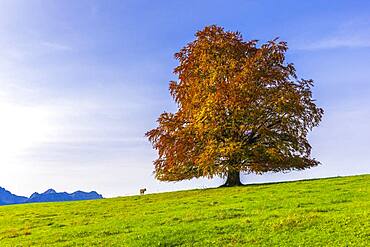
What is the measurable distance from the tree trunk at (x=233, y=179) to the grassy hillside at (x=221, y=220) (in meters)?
6.26

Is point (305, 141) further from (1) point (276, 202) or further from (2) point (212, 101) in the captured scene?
(1) point (276, 202)

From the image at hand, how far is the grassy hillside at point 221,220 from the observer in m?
24.2

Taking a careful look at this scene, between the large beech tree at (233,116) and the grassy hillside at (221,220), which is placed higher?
the large beech tree at (233,116)

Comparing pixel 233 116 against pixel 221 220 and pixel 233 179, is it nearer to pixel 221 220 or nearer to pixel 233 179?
pixel 233 179

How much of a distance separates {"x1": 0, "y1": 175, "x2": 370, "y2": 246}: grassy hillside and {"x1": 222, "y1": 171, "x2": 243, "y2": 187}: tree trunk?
626 cm

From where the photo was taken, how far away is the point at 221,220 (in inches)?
1164

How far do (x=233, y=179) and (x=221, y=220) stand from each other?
75.6ft

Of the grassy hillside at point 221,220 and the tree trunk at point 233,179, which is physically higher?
the tree trunk at point 233,179

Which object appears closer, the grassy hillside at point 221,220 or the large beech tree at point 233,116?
the grassy hillside at point 221,220

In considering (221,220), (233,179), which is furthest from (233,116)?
(221,220)

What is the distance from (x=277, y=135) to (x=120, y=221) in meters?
23.5

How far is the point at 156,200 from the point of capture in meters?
45.5

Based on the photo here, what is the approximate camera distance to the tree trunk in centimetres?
5225

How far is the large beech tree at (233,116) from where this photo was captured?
50312mm
